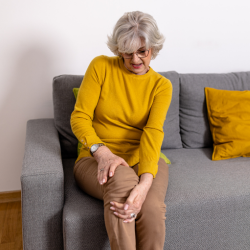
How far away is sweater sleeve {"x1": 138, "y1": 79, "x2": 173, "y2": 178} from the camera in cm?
133

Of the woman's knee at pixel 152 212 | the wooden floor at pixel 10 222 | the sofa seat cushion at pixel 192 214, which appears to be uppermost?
the woman's knee at pixel 152 212

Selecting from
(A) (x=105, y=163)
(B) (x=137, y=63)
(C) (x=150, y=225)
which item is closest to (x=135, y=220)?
(C) (x=150, y=225)

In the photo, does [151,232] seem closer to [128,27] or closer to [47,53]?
[128,27]

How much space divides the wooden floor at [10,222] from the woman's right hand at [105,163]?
30.9 inches

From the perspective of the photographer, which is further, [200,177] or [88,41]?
[88,41]

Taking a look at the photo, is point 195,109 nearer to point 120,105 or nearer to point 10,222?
point 120,105

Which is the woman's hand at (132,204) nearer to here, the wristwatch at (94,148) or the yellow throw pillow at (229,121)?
the wristwatch at (94,148)

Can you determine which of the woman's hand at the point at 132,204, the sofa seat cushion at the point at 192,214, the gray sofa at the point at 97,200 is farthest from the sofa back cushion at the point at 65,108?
the woman's hand at the point at 132,204

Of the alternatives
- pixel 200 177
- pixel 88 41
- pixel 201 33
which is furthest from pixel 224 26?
pixel 200 177

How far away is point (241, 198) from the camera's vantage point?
4.64 ft

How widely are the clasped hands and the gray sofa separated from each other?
157 mm

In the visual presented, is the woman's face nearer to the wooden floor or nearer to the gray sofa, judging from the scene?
the gray sofa

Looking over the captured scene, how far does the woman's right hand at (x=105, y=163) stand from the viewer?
122cm

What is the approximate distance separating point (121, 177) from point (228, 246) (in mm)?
738
